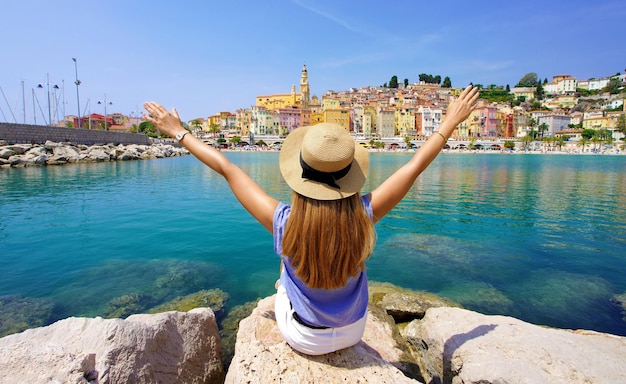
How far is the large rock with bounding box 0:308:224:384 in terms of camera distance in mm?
1828

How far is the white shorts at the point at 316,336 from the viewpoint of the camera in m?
1.82

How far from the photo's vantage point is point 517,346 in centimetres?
246

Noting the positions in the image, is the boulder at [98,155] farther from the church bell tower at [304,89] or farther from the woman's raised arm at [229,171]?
the church bell tower at [304,89]

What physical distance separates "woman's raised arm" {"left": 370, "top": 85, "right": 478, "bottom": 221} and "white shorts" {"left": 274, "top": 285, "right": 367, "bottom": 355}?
631 millimetres

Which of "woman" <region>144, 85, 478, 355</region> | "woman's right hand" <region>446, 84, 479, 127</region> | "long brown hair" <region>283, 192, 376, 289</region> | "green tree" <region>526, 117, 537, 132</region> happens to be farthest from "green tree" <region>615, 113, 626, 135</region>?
"long brown hair" <region>283, 192, 376, 289</region>

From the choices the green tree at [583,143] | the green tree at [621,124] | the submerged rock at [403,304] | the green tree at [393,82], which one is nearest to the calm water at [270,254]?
the submerged rock at [403,304]

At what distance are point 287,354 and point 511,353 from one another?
5.31 ft

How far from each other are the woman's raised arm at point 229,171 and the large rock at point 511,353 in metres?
1.79

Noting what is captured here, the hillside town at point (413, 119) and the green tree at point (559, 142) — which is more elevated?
the hillside town at point (413, 119)

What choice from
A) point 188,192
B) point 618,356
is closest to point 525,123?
point 188,192

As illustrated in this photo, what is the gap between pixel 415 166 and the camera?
1.87 metres

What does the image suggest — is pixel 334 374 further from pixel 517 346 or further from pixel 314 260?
pixel 517 346

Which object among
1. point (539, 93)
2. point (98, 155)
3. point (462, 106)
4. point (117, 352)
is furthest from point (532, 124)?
point (117, 352)

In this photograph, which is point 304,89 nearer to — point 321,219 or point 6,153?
point 6,153
